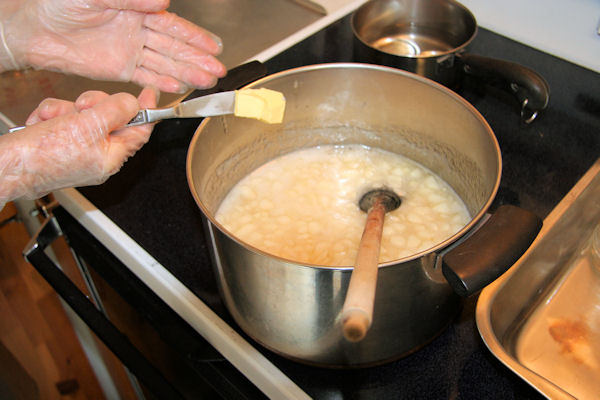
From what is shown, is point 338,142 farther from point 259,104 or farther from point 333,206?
point 259,104

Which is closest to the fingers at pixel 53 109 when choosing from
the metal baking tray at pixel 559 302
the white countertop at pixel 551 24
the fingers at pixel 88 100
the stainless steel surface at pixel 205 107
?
the fingers at pixel 88 100

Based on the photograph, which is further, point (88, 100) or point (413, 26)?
point (413, 26)

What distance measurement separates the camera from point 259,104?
0.64 meters

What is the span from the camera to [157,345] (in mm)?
787

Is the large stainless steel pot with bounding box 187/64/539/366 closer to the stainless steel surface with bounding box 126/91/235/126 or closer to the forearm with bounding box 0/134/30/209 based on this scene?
the stainless steel surface with bounding box 126/91/235/126

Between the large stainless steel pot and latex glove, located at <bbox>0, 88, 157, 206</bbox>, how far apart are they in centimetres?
11

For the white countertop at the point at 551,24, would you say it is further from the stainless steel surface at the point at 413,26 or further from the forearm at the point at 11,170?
the forearm at the point at 11,170

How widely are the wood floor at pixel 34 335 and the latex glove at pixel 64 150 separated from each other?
613mm

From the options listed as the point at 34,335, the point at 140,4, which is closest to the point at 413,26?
the point at 140,4

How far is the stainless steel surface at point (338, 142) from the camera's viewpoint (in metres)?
0.51

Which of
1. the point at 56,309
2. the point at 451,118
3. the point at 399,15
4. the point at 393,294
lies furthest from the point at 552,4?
the point at 56,309

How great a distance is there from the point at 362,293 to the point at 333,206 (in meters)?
0.37

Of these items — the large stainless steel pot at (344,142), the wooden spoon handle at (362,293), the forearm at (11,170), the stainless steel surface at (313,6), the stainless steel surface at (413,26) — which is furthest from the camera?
the stainless steel surface at (313,6)

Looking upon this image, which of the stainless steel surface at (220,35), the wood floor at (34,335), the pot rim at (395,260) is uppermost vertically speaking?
the pot rim at (395,260)
